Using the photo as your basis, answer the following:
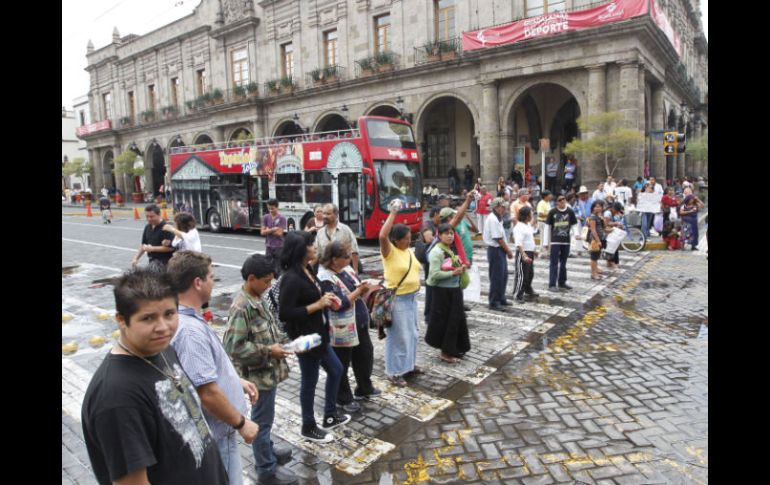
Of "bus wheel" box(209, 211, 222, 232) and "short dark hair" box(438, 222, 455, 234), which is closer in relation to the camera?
"short dark hair" box(438, 222, 455, 234)

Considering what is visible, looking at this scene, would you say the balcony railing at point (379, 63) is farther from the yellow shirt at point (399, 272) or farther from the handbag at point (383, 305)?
the handbag at point (383, 305)

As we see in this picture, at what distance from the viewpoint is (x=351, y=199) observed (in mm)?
15320

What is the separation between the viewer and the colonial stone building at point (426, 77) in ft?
63.5

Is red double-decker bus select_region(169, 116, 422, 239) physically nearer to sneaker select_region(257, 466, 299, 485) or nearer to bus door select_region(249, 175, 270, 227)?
bus door select_region(249, 175, 270, 227)

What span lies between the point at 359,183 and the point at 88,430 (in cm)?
1318

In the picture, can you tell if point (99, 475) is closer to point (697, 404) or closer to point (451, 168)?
point (697, 404)

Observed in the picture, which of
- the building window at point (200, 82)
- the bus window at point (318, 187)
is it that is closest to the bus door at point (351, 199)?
the bus window at point (318, 187)

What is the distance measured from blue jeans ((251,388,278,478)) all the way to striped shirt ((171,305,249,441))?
2.47ft

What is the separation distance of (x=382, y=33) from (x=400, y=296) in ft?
75.3

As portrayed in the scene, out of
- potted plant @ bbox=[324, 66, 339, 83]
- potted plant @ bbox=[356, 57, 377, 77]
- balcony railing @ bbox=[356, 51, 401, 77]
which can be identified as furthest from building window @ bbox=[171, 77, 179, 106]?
potted plant @ bbox=[356, 57, 377, 77]

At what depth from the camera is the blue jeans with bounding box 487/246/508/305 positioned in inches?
311

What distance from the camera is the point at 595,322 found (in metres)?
7.37

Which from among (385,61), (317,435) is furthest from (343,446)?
(385,61)
